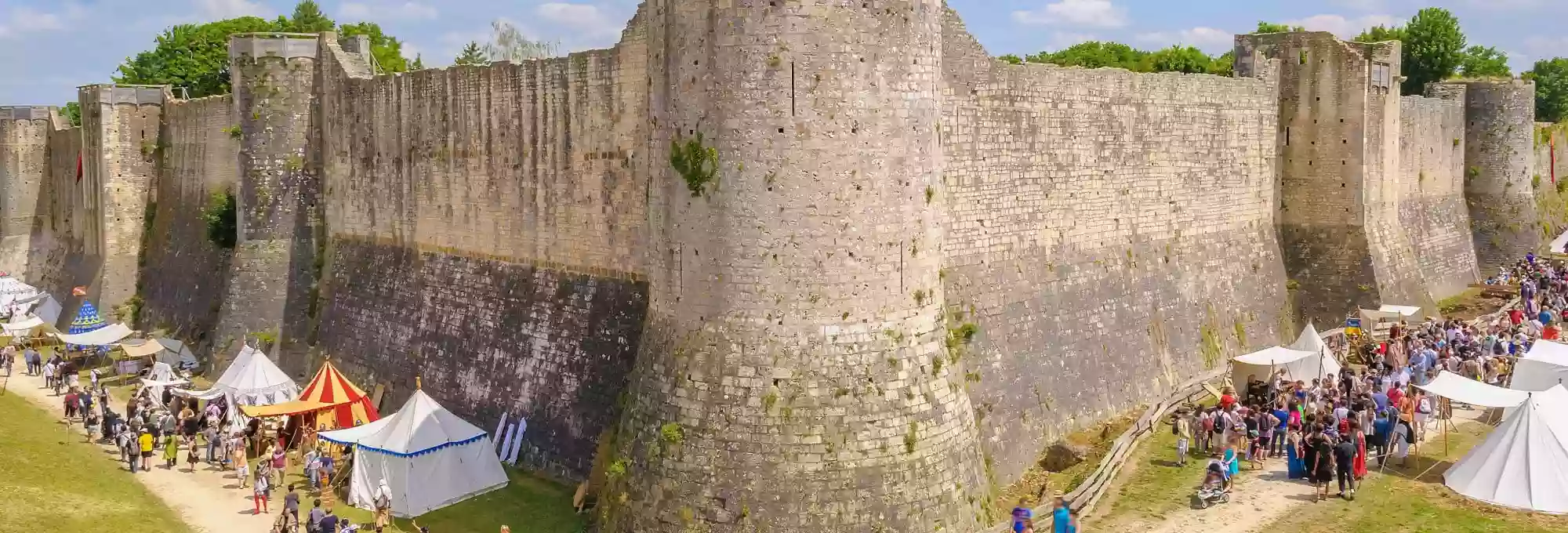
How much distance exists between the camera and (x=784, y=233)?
12.9 meters

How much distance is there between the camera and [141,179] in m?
32.2

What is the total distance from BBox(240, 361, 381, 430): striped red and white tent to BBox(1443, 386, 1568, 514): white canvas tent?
16.1 m

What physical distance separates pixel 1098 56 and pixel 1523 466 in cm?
4054

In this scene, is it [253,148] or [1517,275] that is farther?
[1517,275]

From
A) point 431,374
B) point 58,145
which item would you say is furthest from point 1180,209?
point 58,145

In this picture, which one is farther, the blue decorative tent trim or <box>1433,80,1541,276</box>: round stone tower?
<box>1433,80,1541,276</box>: round stone tower

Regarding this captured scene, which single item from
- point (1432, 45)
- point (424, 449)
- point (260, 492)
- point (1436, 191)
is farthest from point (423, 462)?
point (1432, 45)

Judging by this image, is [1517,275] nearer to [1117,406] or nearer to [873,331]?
[1117,406]

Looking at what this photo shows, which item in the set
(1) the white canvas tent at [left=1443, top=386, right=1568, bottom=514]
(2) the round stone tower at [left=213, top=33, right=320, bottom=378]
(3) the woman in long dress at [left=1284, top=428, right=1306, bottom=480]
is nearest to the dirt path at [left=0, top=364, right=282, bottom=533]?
(2) the round stone tower at [left=213, top=33, right=320, bottom=378]

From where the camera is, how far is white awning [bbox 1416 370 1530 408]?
1653 cm

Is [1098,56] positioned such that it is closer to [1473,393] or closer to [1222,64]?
[1222,64]

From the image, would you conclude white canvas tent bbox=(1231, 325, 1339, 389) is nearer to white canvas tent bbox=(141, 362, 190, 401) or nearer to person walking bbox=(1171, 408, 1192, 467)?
person walking bbox=(1171, 408, 1192, 467)

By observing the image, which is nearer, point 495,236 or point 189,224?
point 495,236

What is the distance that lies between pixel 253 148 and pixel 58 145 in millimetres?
18175
